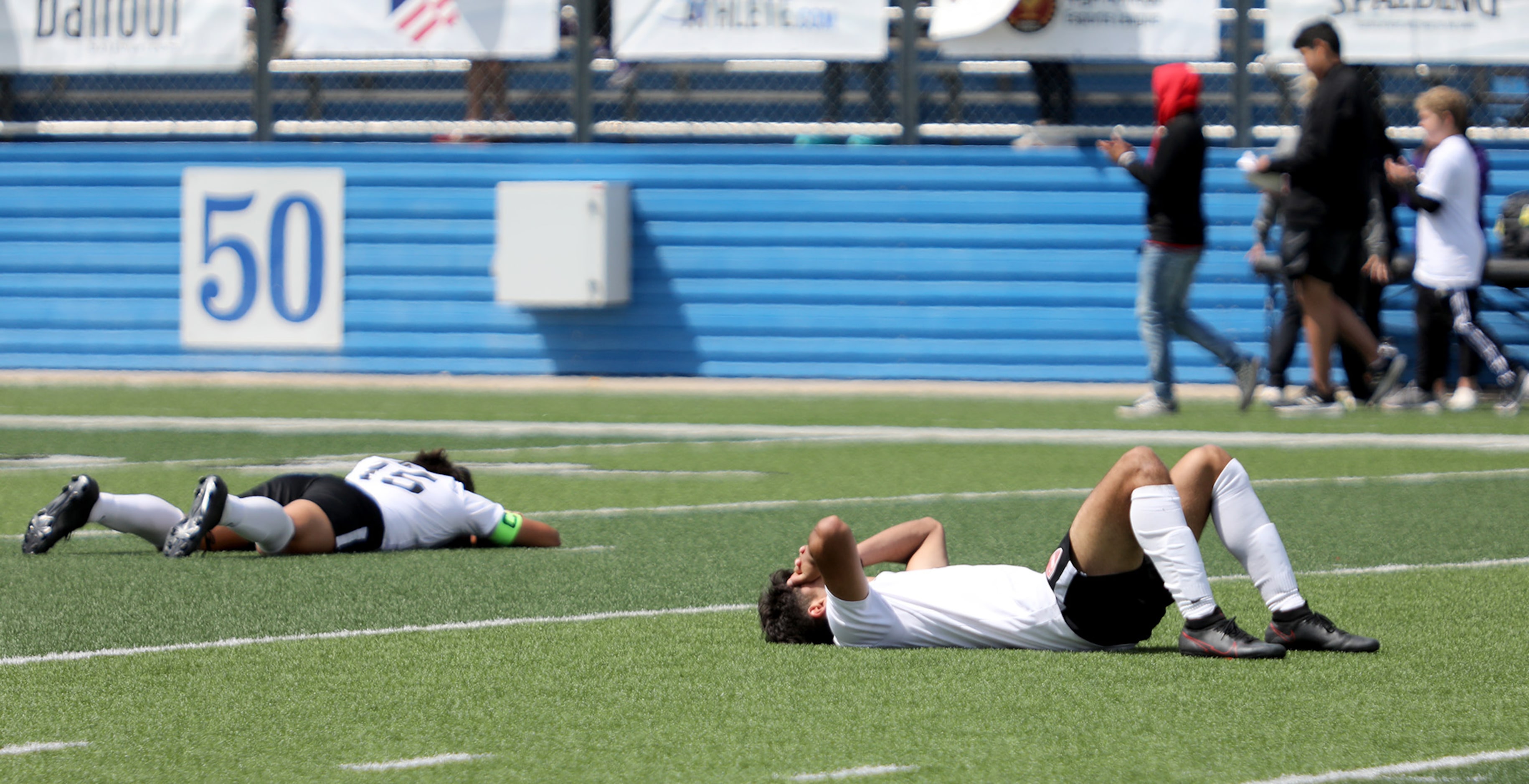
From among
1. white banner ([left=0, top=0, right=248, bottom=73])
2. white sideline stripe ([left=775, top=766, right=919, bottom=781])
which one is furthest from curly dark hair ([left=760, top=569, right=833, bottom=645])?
white banner ([left=0, top=0, right=248, bottom=73])

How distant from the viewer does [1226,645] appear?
16.4ft

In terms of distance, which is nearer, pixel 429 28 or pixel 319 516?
pixel 319 516

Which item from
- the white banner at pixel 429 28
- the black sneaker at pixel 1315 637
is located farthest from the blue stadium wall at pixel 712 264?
the black sneaker at pixel 1315 637

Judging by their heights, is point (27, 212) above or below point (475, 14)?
below

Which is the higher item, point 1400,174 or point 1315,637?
point 1400,174

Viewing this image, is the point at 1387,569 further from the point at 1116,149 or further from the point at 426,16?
the point at 426,16

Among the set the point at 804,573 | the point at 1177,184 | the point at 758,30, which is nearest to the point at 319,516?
the point at 804,573

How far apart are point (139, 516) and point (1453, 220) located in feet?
30.8

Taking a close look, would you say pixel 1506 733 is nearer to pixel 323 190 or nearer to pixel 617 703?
pixel 617 703

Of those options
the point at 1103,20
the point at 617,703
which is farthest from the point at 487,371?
the point at 617,703

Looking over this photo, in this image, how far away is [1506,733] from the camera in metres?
4.23

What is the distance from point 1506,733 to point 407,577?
146 inches

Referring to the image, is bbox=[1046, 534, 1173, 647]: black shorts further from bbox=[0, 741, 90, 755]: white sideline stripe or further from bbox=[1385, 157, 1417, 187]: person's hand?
bbox=[1385, 157, 1417, 187]: person's hand

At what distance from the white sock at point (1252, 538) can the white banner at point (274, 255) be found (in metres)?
12.6
